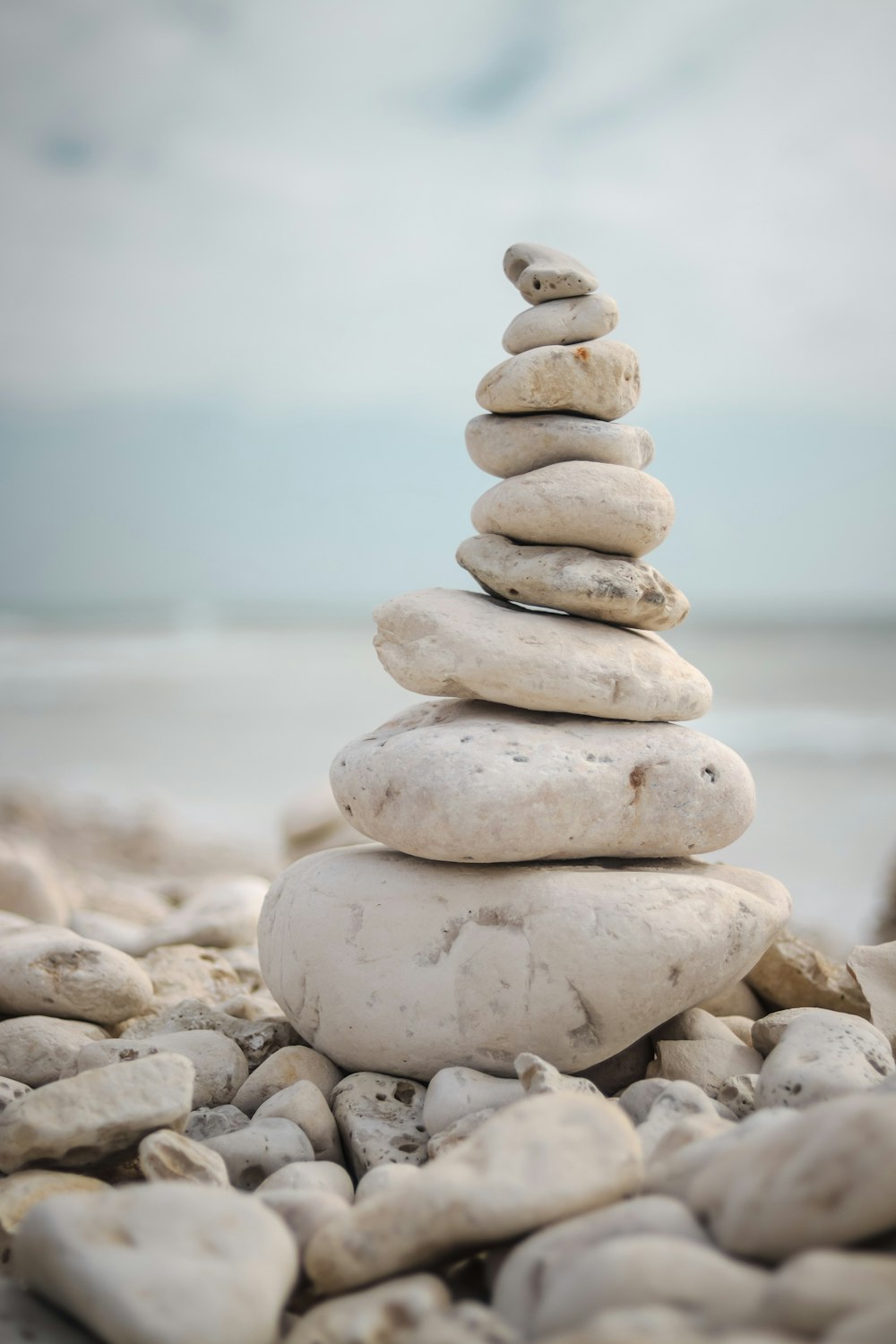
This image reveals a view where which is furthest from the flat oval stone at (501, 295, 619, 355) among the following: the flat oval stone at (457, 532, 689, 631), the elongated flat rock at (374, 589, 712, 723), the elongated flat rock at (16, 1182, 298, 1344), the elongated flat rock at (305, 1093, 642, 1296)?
the elongated flat rock at (16, 1182, 298, 1344)

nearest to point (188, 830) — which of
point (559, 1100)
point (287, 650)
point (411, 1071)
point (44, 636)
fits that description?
point (411, 1071)

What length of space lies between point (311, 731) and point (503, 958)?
14073 millimetres

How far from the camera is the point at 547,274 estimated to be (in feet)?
13.3

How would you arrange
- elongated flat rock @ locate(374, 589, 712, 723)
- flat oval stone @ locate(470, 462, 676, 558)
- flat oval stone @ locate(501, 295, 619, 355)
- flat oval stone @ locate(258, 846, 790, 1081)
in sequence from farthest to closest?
flat oval stone @ locate(501, 295, 619, 355) < flat oval stone @ locate(470, 462, 676, 558) < elongated flat rock @ locate(374, 589, 712, 723) < flat oval stone @ locate(258, 846, 790, 1081)

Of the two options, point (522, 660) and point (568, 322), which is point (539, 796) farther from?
point (568, 322)

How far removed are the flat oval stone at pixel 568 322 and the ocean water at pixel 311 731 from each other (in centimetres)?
507

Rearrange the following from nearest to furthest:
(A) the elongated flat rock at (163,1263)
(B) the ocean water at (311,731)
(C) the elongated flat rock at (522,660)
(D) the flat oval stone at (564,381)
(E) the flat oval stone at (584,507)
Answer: (A) the elongated flat rock at (163,1263), (C) the elongated flat rock at (522,660), (E) the flat oval stone at (584,507), (D) the flat oval stone at (564,381), (B) the ocean water at (311,731)

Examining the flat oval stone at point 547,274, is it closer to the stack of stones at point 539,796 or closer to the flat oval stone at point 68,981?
the stack of stones at point 539,796

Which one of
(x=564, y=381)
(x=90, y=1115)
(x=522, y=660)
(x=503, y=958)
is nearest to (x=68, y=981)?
(x=90, y=1115)

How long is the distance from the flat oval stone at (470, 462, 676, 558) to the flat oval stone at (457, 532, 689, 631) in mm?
66

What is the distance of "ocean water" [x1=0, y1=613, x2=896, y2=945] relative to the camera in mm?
10047

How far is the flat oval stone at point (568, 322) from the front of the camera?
403 cm

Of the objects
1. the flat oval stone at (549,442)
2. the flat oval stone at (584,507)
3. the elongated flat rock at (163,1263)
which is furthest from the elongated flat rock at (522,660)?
the elongated flat rock at (163,1263)

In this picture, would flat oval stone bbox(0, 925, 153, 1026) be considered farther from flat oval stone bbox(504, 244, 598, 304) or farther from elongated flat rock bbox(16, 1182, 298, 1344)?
flat oval stone bbox(504, 244, 598, 304)
